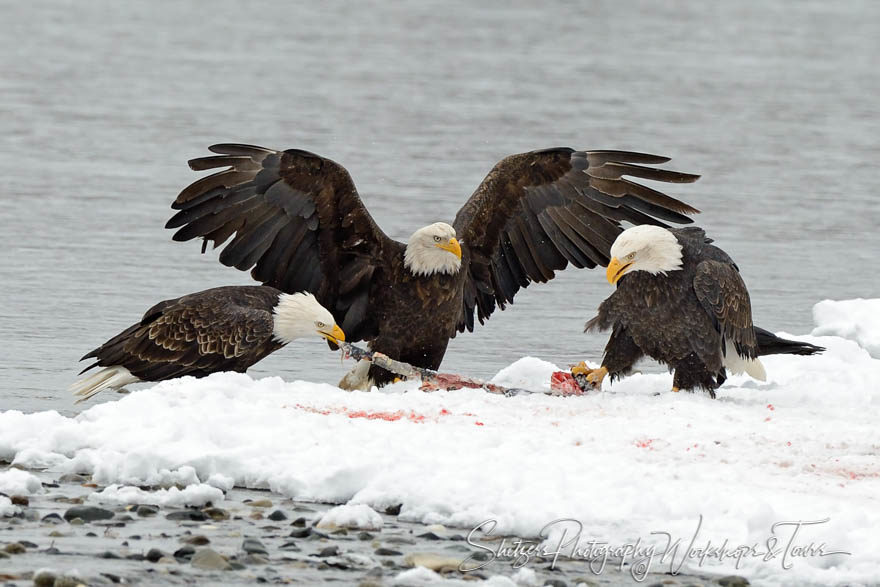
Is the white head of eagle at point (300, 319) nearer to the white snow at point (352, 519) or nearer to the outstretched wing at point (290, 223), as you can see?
the outstretched wing at point (290, 223)

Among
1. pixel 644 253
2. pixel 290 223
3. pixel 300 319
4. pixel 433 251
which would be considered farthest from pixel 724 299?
pixel 290 223

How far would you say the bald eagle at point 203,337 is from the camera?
22.9ft

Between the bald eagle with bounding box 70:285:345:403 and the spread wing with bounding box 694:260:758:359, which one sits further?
the bald eagle with bounding box 70:285:345:403

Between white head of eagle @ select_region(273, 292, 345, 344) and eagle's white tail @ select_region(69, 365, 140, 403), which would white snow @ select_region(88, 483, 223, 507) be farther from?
white head of eagle @ select_region(273, 292, 345, 344)

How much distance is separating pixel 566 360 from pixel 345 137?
7.38 metres

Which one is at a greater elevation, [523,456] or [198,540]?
[523,456]

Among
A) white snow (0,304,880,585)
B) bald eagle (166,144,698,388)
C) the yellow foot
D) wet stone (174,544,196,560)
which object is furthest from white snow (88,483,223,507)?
the yellow foot

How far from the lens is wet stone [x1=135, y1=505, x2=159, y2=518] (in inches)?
189

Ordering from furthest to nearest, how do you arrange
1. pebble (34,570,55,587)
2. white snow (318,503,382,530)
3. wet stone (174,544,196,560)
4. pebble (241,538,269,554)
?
white snow (318,503,382,530)
pebble (241,538,269,554)
wet stone (174,544,196,560)
pebble (34,570,55,587)

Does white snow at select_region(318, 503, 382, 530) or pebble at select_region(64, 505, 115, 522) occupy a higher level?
white snow at select_region(318, 503, 382, 530)

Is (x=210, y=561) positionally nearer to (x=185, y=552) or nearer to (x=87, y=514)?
(x=185, y=552)

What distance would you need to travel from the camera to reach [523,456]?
5246mm

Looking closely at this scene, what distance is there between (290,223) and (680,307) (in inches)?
71.9

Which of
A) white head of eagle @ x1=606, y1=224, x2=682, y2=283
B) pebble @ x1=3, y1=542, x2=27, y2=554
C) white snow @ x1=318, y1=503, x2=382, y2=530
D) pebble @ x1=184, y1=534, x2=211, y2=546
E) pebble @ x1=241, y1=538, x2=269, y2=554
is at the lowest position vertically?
pebble @ x1=3, y1=542, x2=27, y2=554
